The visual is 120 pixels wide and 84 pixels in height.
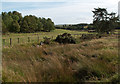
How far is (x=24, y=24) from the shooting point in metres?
55.5

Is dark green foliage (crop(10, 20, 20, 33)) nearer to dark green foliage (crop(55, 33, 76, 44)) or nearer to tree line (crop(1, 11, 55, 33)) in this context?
tree line (crop(1, 11, 55, 33))

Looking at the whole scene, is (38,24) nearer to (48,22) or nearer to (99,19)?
(48,22)

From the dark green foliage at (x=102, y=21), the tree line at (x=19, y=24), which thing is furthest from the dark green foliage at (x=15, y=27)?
the dark green foliage at (x=102, y=21)

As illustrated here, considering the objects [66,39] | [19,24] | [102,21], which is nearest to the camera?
[66,39]

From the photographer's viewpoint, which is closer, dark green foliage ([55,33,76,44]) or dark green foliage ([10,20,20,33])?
dark green foliage ([55,33,76,44])

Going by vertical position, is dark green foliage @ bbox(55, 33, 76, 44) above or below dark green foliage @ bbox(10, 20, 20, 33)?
below

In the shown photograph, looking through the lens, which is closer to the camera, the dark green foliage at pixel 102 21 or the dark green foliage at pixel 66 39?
the dark green foliage at pixel 66 39

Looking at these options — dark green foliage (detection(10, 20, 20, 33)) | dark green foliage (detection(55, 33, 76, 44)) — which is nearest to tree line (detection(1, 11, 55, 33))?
dark green foliage (detection(10, 20, 20, 33))

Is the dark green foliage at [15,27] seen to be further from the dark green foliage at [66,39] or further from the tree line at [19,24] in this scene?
the dark green foliage at [66,39]

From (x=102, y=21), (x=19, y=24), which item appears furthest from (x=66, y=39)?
(x=19, y=24)

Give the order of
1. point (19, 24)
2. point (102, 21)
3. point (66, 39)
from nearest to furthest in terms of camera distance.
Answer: point (66, 39) < point (102, 21) < point (19, 24)

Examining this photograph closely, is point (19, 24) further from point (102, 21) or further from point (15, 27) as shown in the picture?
point (102, 21)

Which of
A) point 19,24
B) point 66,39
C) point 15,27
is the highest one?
point 19,24

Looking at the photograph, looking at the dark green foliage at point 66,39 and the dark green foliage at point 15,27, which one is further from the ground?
the dark green foliage at point 15,27
